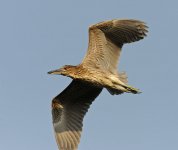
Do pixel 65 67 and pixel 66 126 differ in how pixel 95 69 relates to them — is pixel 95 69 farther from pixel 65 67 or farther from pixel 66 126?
pixel 66 126

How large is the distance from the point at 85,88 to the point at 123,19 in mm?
2337

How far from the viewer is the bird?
15789 millimetres

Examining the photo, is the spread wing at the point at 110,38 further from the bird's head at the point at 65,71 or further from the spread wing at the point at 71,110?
the spread wing at the point at 71,110

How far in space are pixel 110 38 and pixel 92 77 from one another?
5.06 ft

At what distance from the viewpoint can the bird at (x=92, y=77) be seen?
51.8 ft

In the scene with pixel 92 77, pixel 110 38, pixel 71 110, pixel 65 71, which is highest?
pixel 110 38

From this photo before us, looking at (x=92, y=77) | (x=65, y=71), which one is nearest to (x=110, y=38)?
(x=92, y=77)

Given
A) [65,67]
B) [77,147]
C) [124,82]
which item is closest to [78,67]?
[65,67]

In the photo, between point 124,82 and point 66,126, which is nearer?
point 124,82

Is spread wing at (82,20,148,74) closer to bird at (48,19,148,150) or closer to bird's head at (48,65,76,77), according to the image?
bird at (48,19,148,150)

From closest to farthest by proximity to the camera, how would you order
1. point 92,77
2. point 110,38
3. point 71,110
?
point 92,77
point 110,38
point 71,110

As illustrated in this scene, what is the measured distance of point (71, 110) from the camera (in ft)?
55.9

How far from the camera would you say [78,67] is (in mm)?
15930

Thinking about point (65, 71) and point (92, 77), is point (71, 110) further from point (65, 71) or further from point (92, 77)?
point (92, 77)
